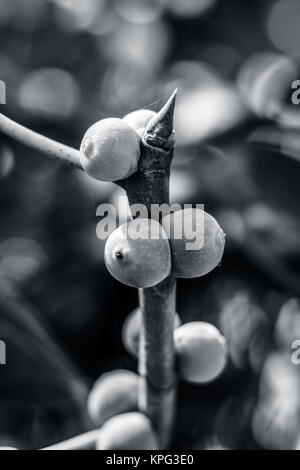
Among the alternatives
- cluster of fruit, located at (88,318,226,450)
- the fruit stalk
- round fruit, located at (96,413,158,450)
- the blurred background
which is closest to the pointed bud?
the fruit stalk

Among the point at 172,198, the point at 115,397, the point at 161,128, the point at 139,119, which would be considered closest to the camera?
the point at 161,128

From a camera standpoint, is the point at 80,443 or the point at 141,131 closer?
the point at 141,131

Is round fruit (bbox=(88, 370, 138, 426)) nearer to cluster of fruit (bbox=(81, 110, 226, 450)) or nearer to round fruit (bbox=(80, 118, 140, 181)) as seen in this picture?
cluster of fruit (bbox=(81, 110, 226, 450))

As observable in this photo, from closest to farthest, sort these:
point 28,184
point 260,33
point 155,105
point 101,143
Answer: point 101,143, point 155,105, point 28,184, point 260,33

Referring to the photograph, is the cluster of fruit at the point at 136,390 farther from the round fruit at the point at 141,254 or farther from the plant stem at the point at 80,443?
the round fruit at the point at 141,254

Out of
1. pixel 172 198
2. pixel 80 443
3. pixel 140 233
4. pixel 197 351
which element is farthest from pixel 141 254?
pixel 172 198

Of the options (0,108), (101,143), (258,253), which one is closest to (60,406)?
(258,253)

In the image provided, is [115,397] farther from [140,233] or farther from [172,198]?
[172,198]

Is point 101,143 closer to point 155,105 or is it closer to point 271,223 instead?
point 155,105
